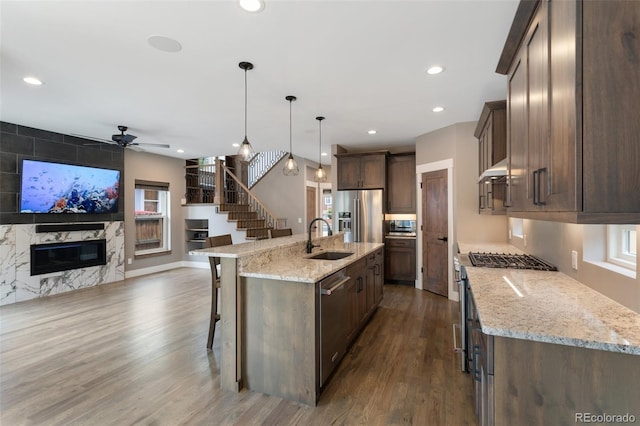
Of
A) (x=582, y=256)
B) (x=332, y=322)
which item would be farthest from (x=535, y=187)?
(x=332, y=322)

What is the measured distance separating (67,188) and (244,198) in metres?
3.95

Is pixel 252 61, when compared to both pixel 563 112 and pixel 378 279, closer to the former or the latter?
pixel 563 112

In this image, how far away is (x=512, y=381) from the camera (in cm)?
128

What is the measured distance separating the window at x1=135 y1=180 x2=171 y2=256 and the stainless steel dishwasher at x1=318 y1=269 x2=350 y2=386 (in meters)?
5.78

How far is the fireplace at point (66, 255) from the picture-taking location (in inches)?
197

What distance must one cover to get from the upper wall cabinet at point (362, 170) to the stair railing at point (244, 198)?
252 centimetres

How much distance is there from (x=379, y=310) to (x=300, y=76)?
315 cm

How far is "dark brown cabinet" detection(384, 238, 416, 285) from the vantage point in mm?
5691

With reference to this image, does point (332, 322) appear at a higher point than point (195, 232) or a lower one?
lower

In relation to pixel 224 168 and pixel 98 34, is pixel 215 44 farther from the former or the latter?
pixel 224 168

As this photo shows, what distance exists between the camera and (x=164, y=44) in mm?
2475

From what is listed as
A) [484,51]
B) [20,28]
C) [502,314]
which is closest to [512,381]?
[502,314]

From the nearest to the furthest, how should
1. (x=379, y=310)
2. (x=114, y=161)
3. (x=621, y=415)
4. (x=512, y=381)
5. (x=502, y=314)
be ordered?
(x=621, y=415) → (x=512, y=381) → (x=502, y=314) → (x=379, y=310) → (x=114, y=161)

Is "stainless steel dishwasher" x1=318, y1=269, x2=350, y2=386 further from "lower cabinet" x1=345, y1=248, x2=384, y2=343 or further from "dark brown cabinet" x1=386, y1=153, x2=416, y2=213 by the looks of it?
"dark brown cabinet" x1=386, y1=153, x2=416, y2=213
